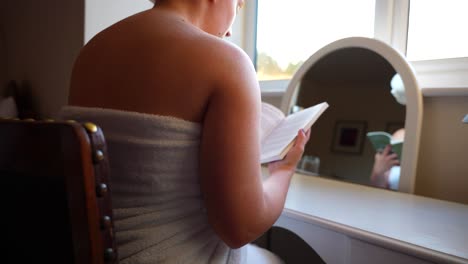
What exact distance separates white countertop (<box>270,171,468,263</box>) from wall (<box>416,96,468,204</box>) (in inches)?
3.0

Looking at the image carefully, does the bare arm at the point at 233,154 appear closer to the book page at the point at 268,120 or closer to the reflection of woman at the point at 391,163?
the book page at the point at 268,120

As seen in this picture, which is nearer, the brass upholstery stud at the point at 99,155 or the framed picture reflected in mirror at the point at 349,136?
the brass upholstery stud at the point at 99,155

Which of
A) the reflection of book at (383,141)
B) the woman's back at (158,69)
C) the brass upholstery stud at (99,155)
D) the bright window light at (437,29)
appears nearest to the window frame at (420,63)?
the bright window light at (437,29)

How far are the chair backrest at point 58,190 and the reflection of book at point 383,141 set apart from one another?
0.84 meters

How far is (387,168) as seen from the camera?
0.98 m

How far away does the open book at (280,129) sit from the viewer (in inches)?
24.9

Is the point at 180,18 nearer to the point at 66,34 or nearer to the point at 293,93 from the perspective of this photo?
the point at 293,93

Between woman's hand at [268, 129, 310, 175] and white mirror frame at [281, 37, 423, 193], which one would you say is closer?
woman's hand at [268, 129, 310, 175]

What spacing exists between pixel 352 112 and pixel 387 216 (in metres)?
0.46

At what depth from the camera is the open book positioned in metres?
0.63

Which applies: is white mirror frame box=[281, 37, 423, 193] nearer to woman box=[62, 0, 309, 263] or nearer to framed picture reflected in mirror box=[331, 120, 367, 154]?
framed picture reflected in mirror box=[331, 120, 367, 154]

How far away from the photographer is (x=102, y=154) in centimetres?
34

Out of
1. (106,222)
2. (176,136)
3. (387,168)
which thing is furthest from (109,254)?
(387,168)

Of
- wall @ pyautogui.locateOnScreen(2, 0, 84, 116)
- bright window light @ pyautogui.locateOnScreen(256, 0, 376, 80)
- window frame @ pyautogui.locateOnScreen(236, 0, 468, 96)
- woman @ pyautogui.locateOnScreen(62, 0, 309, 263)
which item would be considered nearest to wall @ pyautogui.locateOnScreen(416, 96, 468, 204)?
window frame @ pyautogui.locateOnScreen(236, 0, 468, 96)
